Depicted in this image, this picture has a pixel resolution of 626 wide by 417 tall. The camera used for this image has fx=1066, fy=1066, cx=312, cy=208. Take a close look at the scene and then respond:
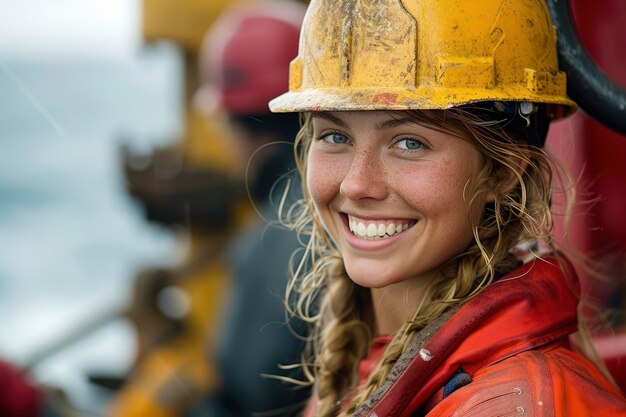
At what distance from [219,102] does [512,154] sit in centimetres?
316

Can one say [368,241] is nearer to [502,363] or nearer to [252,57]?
[502,363]

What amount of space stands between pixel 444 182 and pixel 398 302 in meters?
0.36

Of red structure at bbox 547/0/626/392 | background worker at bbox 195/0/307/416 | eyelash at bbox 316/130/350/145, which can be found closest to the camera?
eyelash at bbox 316/130/350/145

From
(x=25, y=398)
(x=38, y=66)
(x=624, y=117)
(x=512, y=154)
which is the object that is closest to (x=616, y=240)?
(x=624, y=117)

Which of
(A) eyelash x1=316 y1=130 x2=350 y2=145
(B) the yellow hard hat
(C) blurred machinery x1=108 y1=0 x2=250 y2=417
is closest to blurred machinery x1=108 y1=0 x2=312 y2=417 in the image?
(C) blurred machinery x1=108 y1=0 x2=250 y2=417

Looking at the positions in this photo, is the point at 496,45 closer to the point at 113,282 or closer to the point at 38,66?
the point at 113,282

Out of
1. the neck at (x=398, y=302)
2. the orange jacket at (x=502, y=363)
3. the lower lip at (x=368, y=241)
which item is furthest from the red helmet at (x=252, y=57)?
the orange jacket at (x=502, y=363)

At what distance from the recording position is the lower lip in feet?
6.98

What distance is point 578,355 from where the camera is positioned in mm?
2113

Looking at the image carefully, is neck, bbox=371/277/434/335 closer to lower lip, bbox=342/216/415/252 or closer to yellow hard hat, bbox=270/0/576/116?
lower lip, bbox=342/216/415/252

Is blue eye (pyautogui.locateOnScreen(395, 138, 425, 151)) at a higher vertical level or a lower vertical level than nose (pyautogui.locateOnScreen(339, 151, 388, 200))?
higher

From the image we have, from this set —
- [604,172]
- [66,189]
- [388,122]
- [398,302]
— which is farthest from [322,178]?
[66,189]

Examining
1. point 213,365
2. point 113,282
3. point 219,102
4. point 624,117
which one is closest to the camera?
point 624,117

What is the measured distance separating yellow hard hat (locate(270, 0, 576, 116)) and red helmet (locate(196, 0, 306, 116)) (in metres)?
2.83
